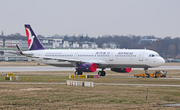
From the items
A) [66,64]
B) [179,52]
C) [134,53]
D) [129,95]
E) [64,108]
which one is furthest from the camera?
[179,52]

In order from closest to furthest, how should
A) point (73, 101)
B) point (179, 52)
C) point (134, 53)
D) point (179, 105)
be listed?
point (179, 105) → point (73, 101) → point (134, 53) → point (179, 52)

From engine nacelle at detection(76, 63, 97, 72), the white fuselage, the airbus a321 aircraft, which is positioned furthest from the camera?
engine nacelle at detection(76, 63, 97, 72)

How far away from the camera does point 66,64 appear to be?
208ft

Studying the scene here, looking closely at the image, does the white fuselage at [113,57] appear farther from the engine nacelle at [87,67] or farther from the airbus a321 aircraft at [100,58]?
the engine nacelle at [87,67]

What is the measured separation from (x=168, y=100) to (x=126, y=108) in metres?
Result: 5.89

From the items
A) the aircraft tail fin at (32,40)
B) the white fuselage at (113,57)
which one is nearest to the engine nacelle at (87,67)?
the white fuselage at (113,57)

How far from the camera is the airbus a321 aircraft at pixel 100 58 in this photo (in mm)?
55688

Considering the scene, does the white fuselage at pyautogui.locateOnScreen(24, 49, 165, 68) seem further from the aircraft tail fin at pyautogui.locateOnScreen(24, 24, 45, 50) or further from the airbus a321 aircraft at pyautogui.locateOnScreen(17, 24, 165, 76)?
the aircraft tail fin at pyautogui.locateOnScreen(24, 24, 45, 50)

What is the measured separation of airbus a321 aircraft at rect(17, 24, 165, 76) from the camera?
55688mm

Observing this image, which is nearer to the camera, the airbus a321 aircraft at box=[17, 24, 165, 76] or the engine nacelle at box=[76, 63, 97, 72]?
the airbus a321 aircraft at box=[17, 24, 165, 76]

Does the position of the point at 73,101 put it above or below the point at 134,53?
below

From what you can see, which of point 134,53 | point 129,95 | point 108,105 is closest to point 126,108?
point 108,105

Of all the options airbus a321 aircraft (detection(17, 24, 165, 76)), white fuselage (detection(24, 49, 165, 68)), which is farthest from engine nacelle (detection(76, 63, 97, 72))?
white fuselage (detection(24, 49, 165, 68))

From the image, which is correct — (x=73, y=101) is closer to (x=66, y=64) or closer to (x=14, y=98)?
(x=14, y=98)
